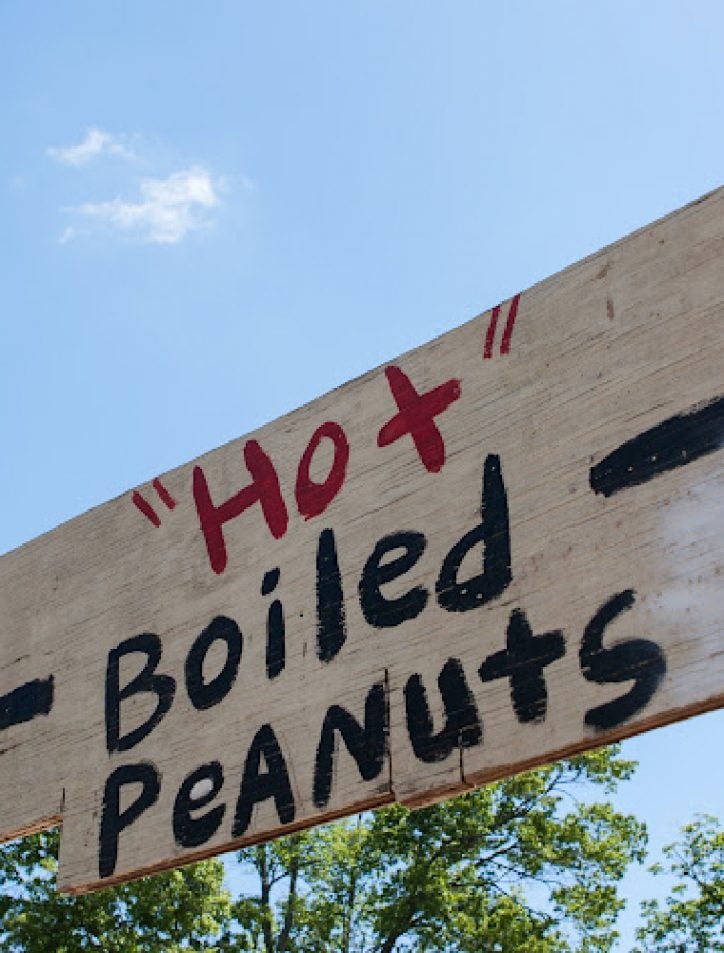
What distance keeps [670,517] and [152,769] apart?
1566 mm

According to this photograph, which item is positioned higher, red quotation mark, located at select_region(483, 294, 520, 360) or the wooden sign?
red quotation mark, located at select_region(483, 294, 520, 360)

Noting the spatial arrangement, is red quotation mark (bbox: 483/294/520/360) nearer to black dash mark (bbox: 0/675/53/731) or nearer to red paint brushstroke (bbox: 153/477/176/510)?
red paint brushstroke (bbox: 153/477/176/510)

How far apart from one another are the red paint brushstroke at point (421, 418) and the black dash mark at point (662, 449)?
1.70 ft

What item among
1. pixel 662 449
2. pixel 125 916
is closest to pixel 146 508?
pixel 662 449

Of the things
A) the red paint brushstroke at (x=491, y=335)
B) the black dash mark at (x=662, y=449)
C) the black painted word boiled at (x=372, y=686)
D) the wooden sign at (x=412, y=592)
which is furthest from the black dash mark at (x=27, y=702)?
the black dash mark at (x=662, y=449)

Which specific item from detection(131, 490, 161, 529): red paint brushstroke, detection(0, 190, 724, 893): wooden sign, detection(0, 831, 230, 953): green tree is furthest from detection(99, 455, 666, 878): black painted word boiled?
detection(0, 831, 230, 953): green tree

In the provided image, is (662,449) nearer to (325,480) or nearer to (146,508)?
(325,480)

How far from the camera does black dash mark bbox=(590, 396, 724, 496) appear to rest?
2889mm

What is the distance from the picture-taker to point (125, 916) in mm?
15766

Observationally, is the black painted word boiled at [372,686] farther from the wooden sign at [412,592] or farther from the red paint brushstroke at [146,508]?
the red paint brushstroke at [146,508]

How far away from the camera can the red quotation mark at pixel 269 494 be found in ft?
11.8

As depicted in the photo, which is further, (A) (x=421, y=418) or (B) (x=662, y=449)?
(A) (x=421, y=418)

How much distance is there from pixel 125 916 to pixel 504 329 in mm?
14035

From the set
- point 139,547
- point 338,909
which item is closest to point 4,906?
point 338,909
